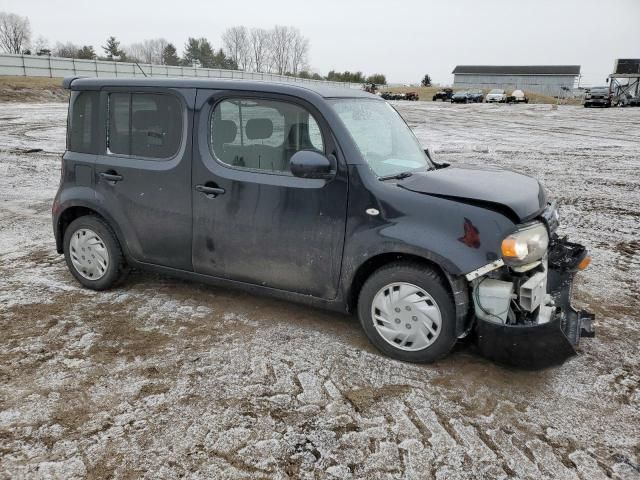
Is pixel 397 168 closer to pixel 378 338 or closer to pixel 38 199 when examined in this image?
pixel 378 338

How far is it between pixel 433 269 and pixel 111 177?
282 cm

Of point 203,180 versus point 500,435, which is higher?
point 203,180

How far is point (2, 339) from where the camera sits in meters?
3.92

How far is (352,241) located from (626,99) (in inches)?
2129

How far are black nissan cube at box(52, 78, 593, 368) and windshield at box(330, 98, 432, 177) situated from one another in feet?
0.05

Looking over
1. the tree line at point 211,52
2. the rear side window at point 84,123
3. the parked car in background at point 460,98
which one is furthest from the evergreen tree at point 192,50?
the rear side window at point 84,123

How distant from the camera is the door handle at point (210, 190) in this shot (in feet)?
13.3

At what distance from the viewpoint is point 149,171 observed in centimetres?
436

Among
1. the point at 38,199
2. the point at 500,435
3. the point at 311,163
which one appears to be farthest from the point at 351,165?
the point at 38,199

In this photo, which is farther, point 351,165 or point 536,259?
point 351,165

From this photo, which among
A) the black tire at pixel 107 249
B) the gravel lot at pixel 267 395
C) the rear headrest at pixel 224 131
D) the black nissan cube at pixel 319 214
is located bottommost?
the gravel lot at pixel 267 395

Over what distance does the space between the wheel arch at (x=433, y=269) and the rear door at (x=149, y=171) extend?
1.42 m

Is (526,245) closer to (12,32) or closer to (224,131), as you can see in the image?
(224,131)

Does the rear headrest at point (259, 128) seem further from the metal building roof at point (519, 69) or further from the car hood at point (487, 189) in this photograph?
the metal building roof at point (519, 69)
